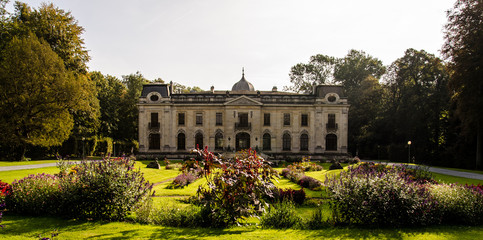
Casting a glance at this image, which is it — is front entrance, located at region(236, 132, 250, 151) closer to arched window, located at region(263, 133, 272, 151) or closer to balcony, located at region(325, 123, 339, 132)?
arched window, located at region(263, 133, 272, 151)

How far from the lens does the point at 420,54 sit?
38500 millimetres

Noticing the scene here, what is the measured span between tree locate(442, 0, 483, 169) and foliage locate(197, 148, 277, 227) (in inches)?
1032

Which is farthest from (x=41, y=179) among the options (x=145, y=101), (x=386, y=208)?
(x=145, y=101)

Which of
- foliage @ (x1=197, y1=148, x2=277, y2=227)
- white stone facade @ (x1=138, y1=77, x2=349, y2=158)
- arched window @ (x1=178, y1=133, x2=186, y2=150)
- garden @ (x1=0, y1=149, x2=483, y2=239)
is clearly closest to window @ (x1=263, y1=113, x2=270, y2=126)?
white stone facade @ (x1=138, y1=77, x2=349, y2=158)

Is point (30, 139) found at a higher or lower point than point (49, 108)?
lower

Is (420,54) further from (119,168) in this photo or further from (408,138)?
(119,168)

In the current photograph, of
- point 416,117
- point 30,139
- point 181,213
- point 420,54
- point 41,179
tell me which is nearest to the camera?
point 181,213

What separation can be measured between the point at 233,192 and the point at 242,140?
29664 mm

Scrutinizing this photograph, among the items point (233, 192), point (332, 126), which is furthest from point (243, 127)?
point (233, 192)

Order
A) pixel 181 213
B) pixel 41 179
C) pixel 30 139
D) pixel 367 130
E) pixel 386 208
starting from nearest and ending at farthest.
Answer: pixel 386 208
pixel 181 213
pixel 41 179
pixel 30 139
pixel 367 130

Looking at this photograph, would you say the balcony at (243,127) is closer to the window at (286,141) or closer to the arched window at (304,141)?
the window at (286,141)

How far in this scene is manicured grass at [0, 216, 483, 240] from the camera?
724 cm

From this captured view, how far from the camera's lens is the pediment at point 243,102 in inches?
1447

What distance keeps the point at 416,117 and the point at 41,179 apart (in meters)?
40.1
